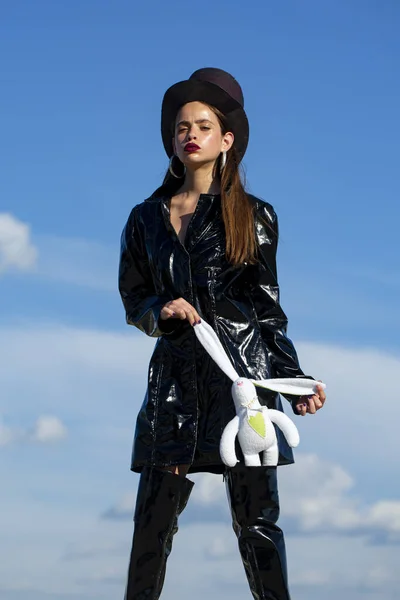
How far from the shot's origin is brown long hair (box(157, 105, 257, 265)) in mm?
4121

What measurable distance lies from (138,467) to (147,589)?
482mm

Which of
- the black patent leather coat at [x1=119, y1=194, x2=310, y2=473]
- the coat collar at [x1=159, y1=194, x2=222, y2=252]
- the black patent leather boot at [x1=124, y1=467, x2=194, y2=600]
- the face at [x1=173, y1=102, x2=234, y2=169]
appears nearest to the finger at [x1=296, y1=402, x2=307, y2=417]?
the black patent leather coat at [x1=119, y1=194, x2=310, y2=473]

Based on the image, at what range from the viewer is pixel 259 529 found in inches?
153

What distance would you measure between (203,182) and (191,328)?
682 millimetres

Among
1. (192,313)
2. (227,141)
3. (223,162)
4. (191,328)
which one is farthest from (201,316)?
(227,141)

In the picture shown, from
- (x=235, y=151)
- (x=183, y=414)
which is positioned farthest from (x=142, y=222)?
Answer: (x=183, y=414)

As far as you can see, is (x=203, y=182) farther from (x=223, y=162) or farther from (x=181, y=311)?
(x=181, y=311)

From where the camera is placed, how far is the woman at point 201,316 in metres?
3.91

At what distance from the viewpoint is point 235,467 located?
3932 millimetres

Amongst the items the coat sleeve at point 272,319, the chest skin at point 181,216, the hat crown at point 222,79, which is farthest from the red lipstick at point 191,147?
the coat sleeve at point 272,319

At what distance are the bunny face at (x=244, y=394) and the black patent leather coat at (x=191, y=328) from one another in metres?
0.09

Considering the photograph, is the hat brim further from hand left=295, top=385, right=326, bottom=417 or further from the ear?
hand left=295, top=385, right=326, bottom=417

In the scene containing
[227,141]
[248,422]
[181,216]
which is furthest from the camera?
[227,141]

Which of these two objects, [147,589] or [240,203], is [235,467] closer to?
[147,589]
